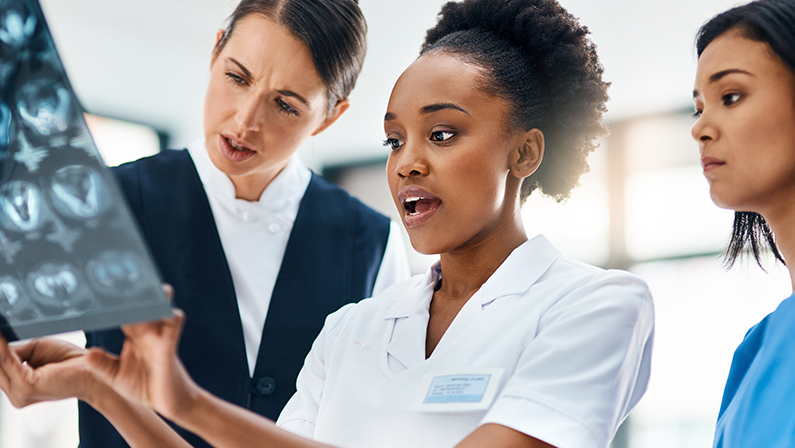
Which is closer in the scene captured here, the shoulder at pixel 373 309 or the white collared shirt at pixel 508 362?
the white collared shirt at pixel 508 362

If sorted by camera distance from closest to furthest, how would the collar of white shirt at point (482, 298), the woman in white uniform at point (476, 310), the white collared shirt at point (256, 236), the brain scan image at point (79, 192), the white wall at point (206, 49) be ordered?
the brain scan image at point (79, 192), the woman in white uniform at point (476, 310), the collar of white shirt at point (482, 298), the white collared shirt at point (256, 236), the white wall at point (206, 49)

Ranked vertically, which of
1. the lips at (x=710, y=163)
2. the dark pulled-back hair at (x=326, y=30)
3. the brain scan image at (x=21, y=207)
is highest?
the dark pulled-back hair at (x=326, y=30)

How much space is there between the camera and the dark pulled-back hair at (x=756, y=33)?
3.30ft

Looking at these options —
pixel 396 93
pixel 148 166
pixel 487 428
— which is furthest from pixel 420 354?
pixel 148 166

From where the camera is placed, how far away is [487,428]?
970 mm

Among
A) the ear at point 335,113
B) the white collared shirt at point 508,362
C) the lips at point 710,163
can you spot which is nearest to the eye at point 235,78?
the ear at point 335,113

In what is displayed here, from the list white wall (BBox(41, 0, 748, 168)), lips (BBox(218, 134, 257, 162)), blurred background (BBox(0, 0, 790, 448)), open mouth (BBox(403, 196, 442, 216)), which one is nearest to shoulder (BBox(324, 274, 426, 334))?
open mouth (BBox(403, 196, 442, 216))

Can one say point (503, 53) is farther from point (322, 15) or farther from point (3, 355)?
point (3, 355)

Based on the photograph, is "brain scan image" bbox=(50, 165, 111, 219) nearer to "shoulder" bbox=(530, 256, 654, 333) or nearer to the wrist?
the wrist

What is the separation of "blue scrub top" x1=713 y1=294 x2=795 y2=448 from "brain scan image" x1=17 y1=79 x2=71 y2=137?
0.91 meters

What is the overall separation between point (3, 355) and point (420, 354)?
60cm

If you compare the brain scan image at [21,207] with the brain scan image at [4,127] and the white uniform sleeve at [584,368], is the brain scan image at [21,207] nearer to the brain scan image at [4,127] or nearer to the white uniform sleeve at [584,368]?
the brain scan image at [4,127]

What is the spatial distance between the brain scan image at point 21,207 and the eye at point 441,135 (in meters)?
0.63

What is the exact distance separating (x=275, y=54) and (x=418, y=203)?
56 cm
